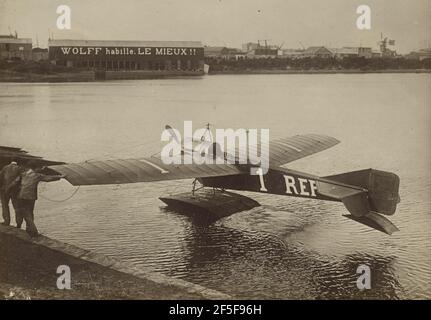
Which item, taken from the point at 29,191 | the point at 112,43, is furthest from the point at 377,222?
the point at 112,43

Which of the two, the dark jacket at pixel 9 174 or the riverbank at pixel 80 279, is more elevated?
the dark jacket at pixel 9 174

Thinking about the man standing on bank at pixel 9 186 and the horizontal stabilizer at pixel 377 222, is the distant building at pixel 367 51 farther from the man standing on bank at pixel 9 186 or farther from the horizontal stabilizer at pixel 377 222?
the man standing on bank at pixel 9 186

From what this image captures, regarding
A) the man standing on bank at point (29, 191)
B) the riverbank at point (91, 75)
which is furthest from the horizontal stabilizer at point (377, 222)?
the riverbank at point (91, 75)

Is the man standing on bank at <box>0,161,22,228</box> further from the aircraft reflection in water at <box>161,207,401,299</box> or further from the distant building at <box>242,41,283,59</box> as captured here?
the distant building at <box>242,41,283,59</box>

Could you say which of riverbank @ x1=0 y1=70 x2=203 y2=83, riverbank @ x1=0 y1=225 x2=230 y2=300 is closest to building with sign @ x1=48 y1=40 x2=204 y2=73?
riverbank @ x1=0 y1=70 x2=203 y2=83
